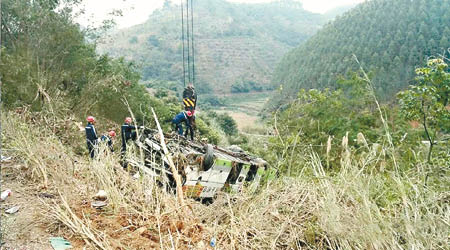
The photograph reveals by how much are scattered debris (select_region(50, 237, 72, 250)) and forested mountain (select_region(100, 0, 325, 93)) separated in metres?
56.7

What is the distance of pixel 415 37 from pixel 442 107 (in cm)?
4610

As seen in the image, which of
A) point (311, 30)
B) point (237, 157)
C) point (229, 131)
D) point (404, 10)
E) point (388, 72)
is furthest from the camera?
point (311, 30)

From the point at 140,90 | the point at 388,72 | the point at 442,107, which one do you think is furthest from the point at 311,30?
the point at 442,107

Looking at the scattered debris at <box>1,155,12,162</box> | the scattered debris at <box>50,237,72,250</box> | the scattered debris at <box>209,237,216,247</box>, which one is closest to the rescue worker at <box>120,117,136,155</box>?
the scattered debris at <box>1,155,12,162</box>

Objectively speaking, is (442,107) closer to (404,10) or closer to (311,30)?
(404,10)

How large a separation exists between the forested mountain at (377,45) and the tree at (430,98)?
102 feet

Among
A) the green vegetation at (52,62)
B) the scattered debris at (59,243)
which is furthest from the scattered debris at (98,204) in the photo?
the green vegetation at (52,62)

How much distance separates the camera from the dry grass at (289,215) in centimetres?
262

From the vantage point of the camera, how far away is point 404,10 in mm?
51656

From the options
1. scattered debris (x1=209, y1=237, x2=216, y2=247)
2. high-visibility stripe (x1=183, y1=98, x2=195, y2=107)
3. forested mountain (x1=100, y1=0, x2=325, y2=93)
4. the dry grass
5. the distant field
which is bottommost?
the distant field

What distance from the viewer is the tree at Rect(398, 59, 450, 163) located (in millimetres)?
6051

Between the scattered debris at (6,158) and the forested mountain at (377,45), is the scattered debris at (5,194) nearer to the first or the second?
the scattered debris at (6,158)

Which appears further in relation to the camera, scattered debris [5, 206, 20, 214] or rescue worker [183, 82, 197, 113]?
rescue worker [183, 82, 197, 113]

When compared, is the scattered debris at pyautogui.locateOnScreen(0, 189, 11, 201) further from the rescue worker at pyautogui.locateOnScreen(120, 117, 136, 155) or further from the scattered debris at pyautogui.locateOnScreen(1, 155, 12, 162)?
the rescue worker at pyautogui.locateOnScreen(120, 117, 136, 155)
